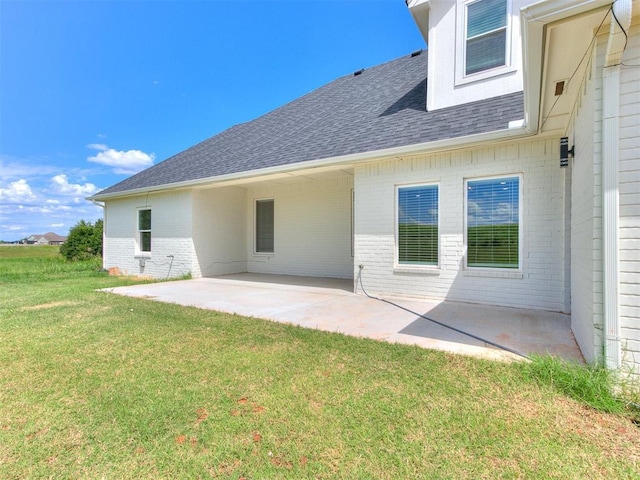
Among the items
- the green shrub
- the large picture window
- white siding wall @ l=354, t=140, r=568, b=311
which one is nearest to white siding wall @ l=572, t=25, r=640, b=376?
white siding wall @ l=354, t=140, r=568, b=311

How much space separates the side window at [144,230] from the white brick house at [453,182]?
0.21 ft

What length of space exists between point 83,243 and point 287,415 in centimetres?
1819

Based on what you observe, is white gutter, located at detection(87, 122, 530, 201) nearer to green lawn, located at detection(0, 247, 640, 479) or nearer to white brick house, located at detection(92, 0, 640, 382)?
white brick house, located at detection(92, 0, 640, 382)

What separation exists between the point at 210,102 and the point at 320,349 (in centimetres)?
1622

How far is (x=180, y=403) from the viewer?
8.50 ft

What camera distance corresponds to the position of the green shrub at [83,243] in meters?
16.1

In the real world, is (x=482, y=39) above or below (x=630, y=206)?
above

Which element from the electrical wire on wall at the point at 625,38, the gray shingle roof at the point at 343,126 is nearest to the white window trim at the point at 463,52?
the gray shingle roof at the point at 343,126

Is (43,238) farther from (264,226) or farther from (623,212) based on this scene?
(623,212)

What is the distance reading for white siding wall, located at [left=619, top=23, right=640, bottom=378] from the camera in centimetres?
257

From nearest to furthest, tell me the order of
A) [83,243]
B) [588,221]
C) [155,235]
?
1. [588,221]
2. [155,235]
3. [83,243]

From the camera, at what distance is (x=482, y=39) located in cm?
708

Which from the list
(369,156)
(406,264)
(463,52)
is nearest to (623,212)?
(406,264)

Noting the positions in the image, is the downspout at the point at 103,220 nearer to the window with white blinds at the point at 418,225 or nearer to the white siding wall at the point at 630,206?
the window with white blinds at the point at 418,225
